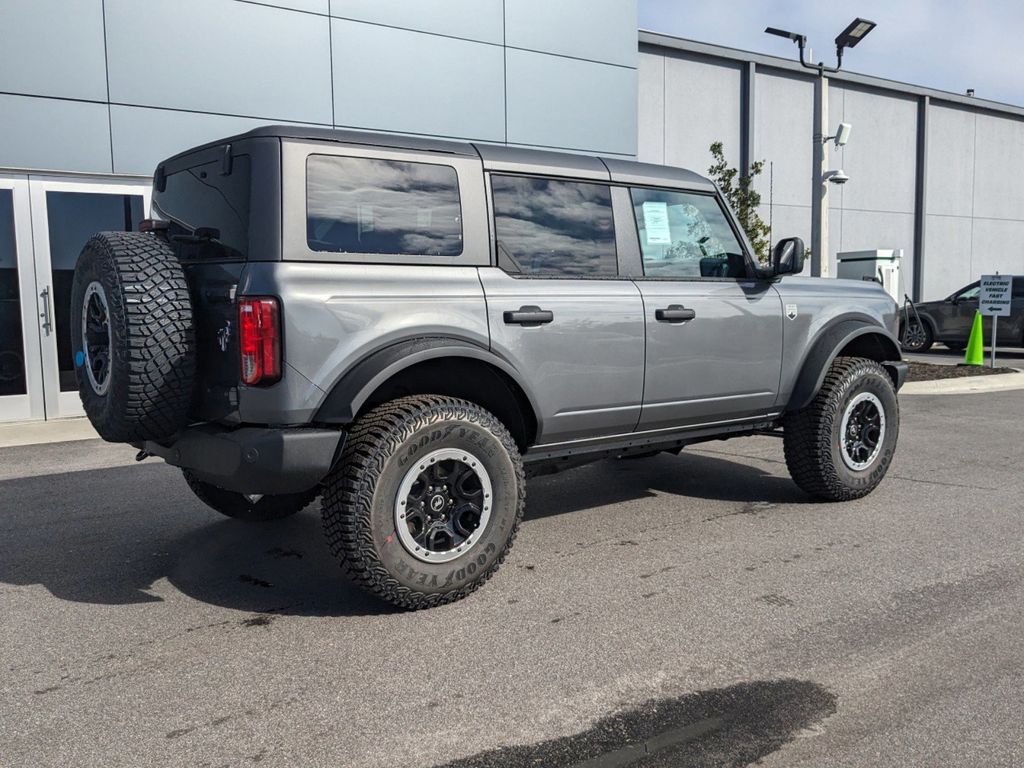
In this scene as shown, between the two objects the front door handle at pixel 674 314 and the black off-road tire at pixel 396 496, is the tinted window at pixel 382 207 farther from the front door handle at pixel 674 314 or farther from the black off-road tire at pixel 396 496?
the front door handle at pixel 674 314

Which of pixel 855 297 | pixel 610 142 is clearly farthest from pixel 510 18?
pixel 855 297

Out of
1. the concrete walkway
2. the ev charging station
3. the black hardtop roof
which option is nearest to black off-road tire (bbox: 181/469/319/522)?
the black hardtop roof

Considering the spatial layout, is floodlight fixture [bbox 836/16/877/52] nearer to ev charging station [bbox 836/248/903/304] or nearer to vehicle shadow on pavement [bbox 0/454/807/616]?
ev charging station [bbox 836/248/903/304]

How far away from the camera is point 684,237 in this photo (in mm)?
5023

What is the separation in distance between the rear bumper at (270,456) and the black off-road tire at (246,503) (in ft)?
4.27

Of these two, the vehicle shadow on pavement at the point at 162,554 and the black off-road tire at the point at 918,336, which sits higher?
the black off-road tire at the point at 918,336

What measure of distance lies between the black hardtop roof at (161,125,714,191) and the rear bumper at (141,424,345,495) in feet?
4.01

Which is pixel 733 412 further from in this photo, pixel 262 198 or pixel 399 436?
pixel 262 198

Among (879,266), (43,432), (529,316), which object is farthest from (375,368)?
(879,266)

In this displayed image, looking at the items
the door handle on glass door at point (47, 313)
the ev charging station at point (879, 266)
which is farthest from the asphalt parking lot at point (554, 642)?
the ev charging station at point (879, 266)

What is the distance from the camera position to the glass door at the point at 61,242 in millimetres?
Result: 9820

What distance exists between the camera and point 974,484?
6223 millimetres

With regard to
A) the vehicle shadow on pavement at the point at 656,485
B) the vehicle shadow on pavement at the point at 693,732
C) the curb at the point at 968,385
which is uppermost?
the curb at the point at 968,385

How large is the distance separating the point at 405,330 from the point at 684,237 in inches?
77.1
